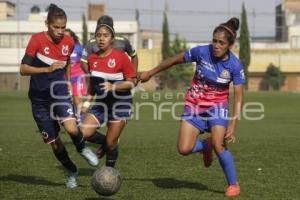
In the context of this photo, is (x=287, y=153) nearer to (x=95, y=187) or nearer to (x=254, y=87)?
(x=95, y=187)

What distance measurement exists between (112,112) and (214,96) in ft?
5.07

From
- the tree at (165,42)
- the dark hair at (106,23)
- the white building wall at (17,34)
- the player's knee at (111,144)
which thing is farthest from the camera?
the tree at (165,42)

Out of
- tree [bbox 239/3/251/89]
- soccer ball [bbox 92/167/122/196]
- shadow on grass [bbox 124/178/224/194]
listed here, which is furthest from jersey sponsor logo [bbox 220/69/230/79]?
tree [bbox 239/3/251/89]

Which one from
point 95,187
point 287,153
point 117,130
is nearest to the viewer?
point 95,187

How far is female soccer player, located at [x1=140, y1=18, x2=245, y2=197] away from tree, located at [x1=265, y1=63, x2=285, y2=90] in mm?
70741

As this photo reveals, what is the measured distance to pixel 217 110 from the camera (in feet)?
30.4

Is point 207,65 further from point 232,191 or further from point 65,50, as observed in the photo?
point 65,50

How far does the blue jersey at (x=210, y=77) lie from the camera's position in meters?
8.98

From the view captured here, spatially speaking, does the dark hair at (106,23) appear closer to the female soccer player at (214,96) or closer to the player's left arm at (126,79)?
the player's left arm at (126,79)

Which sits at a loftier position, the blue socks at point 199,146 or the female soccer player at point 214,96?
the female soccer player at point 214,96

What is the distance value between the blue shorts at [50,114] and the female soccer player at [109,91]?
48cm

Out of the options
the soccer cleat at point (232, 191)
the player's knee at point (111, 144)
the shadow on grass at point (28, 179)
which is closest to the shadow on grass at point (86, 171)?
the shadow on grass at point (28, 179)

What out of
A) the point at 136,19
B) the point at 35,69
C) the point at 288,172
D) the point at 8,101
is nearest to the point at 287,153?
the point at 288,172

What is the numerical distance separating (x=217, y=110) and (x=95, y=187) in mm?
2070
